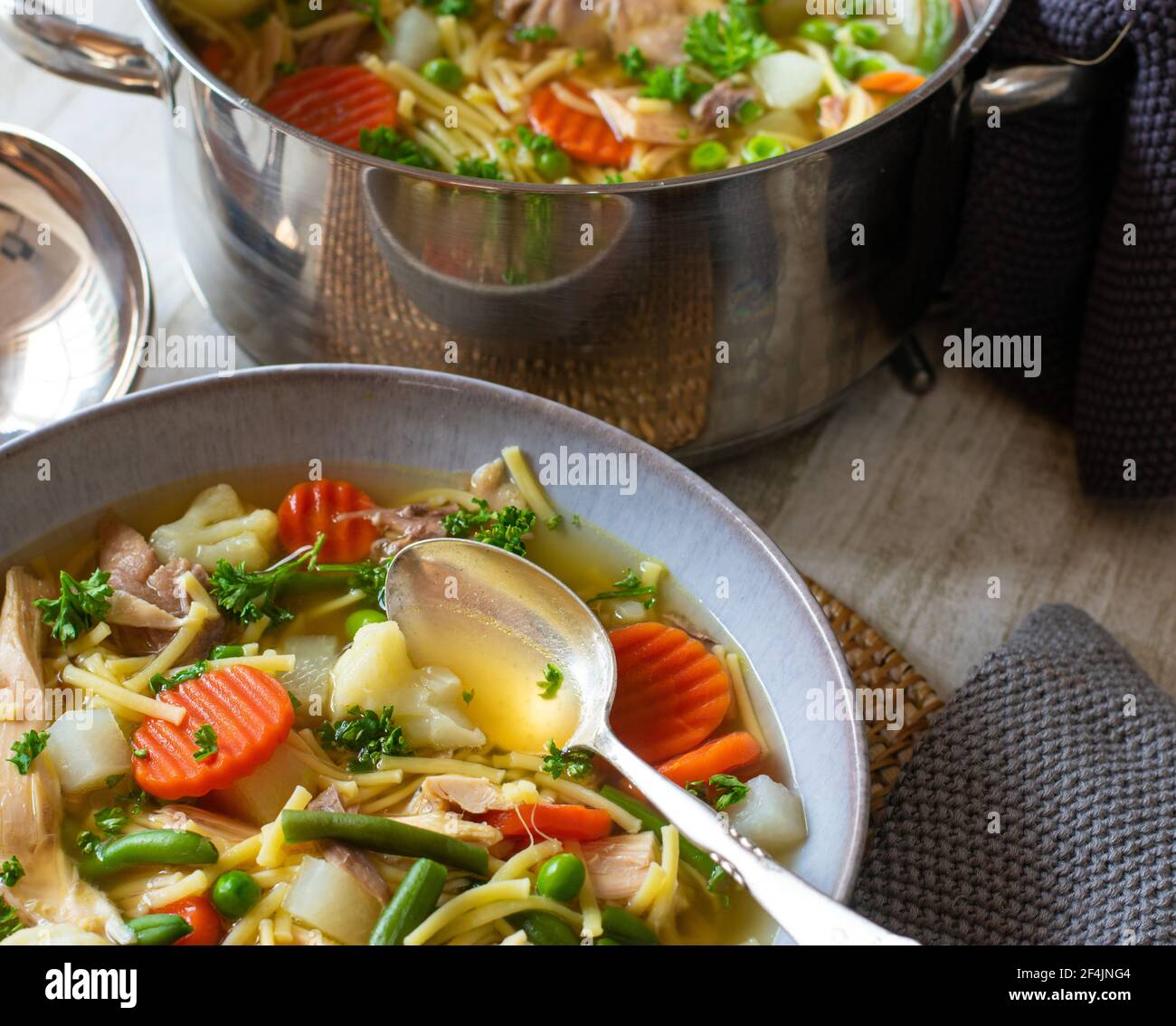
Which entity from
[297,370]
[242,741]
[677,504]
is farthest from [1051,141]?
[242,741]

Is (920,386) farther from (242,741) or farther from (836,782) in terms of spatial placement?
(242,741)

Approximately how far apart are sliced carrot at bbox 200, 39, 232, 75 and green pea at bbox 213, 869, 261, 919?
1.91m

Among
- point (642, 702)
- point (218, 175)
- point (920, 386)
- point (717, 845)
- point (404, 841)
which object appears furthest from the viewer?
point (920, 386)

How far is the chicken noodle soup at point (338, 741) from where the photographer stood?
1.89m

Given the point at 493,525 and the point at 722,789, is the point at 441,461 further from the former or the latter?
the point at 722,789

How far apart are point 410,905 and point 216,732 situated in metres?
0.40

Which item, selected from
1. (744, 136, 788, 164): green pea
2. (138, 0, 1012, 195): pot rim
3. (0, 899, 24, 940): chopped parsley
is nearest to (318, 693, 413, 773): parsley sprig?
(0, 899, 24, 940): chopped parsley

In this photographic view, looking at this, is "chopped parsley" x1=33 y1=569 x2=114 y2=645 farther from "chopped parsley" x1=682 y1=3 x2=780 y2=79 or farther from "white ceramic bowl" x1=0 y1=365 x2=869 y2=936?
"chopped parsley" x1=682 y1=3 x2=780 y2=79

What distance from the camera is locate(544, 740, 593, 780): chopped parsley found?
206cm

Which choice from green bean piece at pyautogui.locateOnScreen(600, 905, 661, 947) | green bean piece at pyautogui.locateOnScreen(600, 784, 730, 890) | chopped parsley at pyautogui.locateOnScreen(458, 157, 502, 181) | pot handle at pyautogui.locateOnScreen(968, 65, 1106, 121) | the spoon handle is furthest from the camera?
chopped parsley at pyautogui.locateOnScreen(458, 157, 502, 181)

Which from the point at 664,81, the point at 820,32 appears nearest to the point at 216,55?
the point at 664,81

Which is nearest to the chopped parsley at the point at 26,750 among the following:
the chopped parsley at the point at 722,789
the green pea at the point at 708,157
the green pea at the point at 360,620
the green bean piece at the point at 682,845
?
the green pea at the point at 360,620
